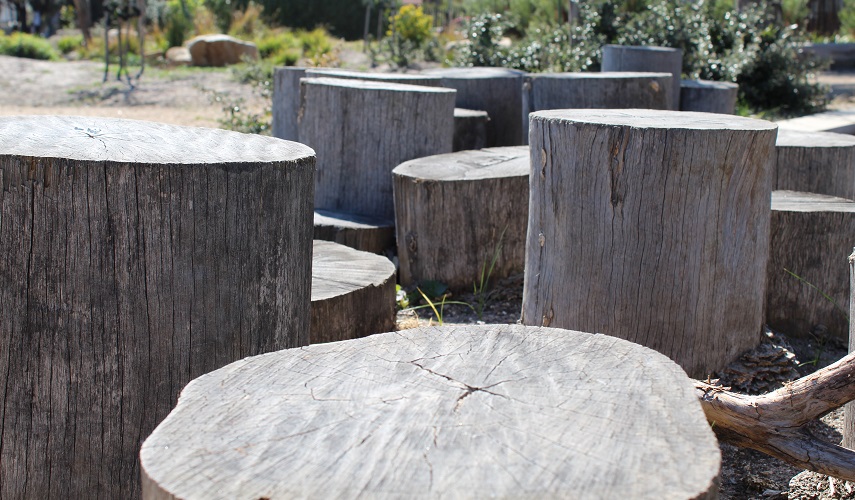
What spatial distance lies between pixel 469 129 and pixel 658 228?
A: 3042mm

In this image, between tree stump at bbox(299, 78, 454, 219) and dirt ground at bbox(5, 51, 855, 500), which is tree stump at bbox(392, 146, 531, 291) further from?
tree stump at bbox(299, 78, 454, 219)

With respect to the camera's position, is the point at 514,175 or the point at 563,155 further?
the point at 514,175

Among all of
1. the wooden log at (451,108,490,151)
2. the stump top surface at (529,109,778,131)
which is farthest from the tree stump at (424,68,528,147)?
the stump top surface at (529,109,778,131)

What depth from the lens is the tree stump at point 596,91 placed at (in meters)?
5.54

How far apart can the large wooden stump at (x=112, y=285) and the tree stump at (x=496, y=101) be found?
4167 millimetres

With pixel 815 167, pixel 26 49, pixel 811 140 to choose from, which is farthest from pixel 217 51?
pixel 815 167

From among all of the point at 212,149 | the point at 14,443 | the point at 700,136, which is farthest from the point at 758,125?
the point at 14,443

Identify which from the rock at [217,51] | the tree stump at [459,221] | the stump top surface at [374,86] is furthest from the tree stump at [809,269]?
the rock at [217,51]

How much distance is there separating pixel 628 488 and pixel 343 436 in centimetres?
46

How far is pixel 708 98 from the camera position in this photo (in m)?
7.48

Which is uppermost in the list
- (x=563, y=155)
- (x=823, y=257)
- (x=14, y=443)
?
(x=563, y=155)

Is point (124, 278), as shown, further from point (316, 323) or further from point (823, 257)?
point (823, 257)

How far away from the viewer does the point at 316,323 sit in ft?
10.6

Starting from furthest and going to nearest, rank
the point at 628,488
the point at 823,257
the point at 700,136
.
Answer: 1. the point at 823,257
2. the point at 700,136
3. the point at 628,488
